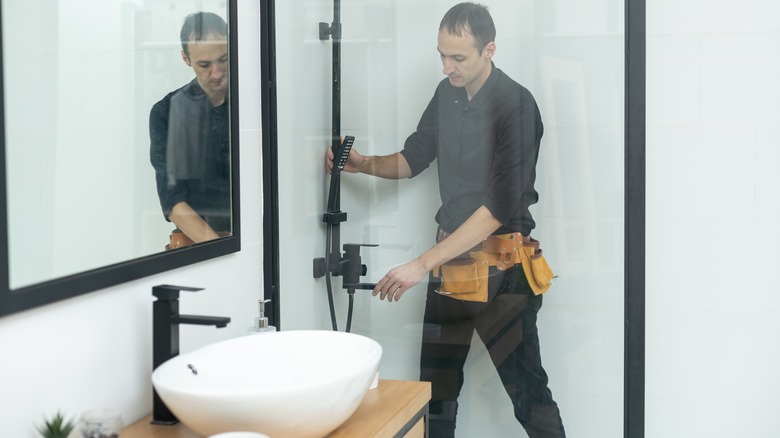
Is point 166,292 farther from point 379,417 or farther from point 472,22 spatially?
point 472,22

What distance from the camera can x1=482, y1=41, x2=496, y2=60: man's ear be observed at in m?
2.16

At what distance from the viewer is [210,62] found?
2014mm

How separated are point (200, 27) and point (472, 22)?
698 millimetres

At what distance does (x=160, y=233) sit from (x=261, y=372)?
37 cm

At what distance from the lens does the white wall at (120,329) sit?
1.40 m

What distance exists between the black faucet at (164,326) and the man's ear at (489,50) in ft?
3.27

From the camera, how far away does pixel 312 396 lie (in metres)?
1.38

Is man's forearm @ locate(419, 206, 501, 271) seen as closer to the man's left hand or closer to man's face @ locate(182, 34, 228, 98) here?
the man's left hand

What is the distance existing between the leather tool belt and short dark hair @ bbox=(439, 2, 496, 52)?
1.66 ft

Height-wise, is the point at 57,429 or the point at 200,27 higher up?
the point at 200,27

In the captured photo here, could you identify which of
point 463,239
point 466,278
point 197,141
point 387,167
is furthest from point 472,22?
point 197,141

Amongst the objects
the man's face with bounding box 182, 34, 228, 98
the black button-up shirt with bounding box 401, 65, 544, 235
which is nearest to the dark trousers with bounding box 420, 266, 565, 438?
the black button-up shirt with bounding box 401, 65, 544, 235
